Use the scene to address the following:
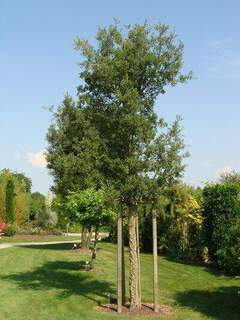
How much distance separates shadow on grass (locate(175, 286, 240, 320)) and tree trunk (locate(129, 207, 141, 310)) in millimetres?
1520

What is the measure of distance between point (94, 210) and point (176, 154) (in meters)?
6.12

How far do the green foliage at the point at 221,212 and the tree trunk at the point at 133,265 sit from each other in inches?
287

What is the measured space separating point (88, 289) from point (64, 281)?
152 cm

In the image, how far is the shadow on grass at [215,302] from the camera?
1129 centimetres

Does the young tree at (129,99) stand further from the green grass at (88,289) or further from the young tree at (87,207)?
the young tree at (87,207)

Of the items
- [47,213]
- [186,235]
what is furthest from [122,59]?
[47,213]

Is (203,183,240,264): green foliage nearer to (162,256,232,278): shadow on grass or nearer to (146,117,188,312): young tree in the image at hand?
(162,256,232,278): shadow on grass

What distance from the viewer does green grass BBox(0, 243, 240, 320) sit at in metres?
11.1

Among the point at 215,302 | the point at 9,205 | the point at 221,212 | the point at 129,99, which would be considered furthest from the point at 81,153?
the point at 9,205

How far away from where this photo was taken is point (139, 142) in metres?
11.7

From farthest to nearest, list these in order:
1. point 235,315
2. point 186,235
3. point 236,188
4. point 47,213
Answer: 1. point 47,213
2. point 186,235
3. point 236,188
4. point 235,315

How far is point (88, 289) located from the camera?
14.2 m

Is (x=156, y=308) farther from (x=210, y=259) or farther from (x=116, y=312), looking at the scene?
(x=210, y=259)

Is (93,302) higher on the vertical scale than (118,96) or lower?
lower
